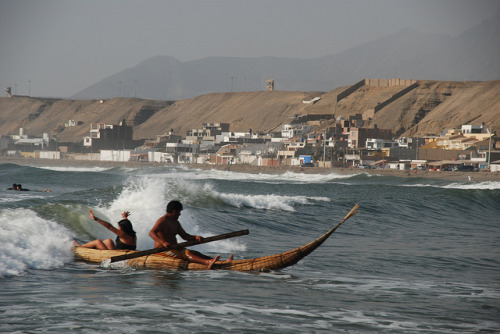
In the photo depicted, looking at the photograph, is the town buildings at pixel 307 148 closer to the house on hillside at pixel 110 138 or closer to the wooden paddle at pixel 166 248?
the house on hillside at pixel 110 138

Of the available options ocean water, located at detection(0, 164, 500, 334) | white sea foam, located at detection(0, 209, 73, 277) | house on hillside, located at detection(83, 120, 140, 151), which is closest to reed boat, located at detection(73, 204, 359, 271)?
ocean water, located at detection(0, 164, 500, 334)

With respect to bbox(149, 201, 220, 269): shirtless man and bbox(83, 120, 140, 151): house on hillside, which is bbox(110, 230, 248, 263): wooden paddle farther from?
bbox(83, 120, 140, 151): house on hillside

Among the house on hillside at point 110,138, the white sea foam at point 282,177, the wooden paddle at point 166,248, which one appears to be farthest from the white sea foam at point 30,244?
the house on hillside at point 110,138

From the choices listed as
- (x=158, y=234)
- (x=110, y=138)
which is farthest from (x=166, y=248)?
(x=110, y=138)

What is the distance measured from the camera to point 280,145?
10806 centimetres

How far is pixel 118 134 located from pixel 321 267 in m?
132

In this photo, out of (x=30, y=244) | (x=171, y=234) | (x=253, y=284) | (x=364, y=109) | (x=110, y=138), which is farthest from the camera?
(x=364, y=109)

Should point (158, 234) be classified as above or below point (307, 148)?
below

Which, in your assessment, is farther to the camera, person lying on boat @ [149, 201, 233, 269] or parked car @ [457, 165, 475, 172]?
parked car @ [457, 165, 475, 172]

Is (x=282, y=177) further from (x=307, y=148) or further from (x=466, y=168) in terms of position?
(x=466, y=168)

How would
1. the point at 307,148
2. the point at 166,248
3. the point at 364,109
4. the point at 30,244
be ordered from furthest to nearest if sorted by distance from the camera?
the point at 364,109, the point at 307,148, the point at 30,244, the point at 166,248

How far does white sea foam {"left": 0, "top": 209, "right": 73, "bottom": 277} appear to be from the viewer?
11.3 metres

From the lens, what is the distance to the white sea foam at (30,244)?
11266mm

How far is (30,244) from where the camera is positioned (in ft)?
→ 41.0
